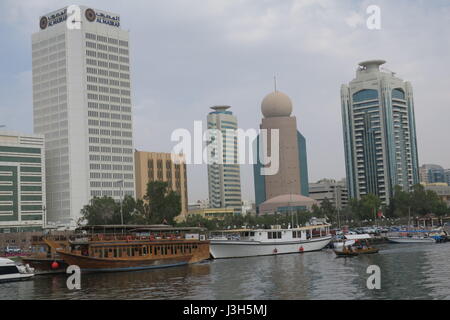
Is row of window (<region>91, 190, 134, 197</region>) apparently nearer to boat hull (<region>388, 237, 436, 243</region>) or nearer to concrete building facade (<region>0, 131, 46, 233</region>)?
concrete building facade (<region>0, 131, 46, 233</region>)

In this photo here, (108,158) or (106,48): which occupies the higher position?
(106,48)

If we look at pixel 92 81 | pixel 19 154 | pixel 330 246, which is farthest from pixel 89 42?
pixel 330 246

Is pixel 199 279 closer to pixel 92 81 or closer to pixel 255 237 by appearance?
pixel 255 237

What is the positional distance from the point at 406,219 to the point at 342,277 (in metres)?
150

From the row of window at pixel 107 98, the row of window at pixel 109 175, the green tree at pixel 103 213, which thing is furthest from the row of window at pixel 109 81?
the green tree at pixel 103 213

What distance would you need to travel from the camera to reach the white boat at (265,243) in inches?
3688

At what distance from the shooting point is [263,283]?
54.2m

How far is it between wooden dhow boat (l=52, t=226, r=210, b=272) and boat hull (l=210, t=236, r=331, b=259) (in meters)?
6.74

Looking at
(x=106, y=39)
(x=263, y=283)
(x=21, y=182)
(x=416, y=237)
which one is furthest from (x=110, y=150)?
(x=263, y=283)

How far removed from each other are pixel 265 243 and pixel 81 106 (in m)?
102

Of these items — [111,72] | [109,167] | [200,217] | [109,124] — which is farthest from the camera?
[111,72]

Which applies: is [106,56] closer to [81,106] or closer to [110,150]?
[81,106]

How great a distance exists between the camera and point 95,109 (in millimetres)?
183500
